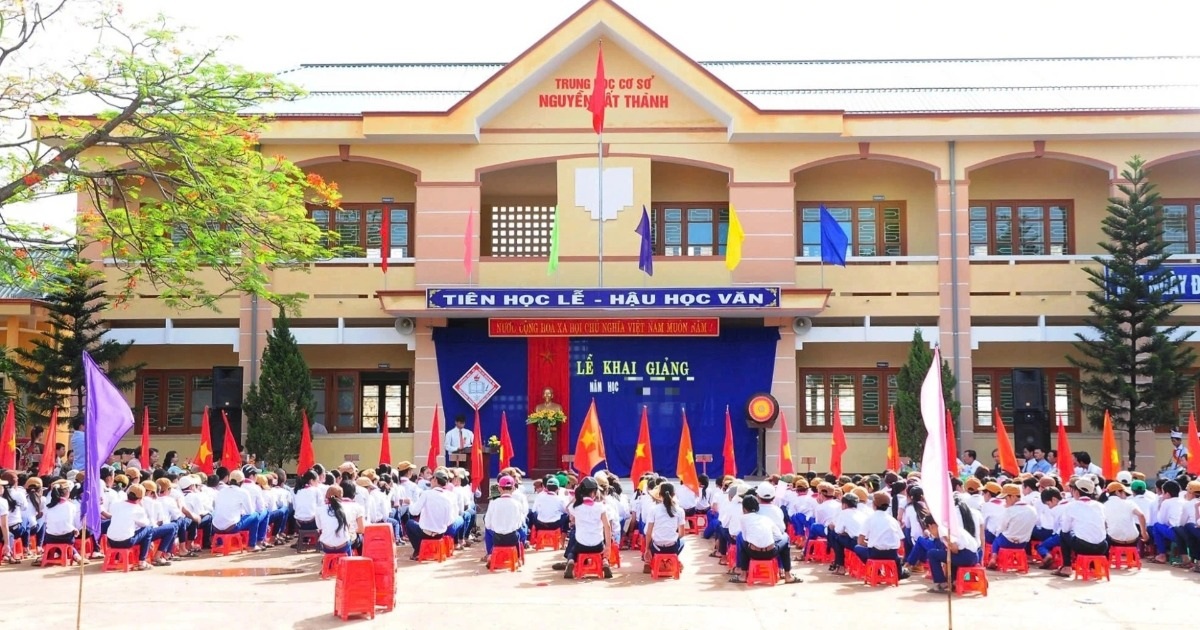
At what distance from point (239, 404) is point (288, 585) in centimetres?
1191

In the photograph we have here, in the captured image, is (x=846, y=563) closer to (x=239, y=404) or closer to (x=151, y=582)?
(x=151, y=582)

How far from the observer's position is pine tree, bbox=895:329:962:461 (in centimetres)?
2492

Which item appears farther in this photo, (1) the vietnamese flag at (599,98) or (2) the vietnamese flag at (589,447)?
(1) the vietnamese flag at (599,98)

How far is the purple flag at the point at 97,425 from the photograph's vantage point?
11.2 m

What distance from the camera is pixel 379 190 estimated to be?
91.2 feet

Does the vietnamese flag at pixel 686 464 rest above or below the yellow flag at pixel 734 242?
below

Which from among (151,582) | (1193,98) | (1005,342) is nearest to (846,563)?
(151,582)

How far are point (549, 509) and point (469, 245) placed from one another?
948 cm

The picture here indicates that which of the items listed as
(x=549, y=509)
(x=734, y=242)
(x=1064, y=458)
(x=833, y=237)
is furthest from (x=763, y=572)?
(x=833, y=237)

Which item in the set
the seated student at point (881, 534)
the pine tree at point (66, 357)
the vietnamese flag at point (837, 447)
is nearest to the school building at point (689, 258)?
the pine tree at point (66, 357)

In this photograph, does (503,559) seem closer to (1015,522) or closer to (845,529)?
(845,529)

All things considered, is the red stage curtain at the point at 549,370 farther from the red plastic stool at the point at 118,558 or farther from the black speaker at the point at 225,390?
the red plastic stool at the point at 118,558

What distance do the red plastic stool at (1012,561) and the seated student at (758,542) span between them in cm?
311

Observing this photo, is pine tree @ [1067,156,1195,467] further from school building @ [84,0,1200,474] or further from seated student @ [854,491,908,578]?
seated student @ [854,491,908,578]
